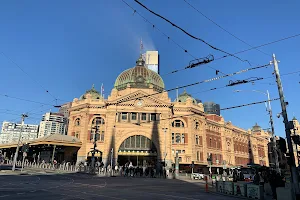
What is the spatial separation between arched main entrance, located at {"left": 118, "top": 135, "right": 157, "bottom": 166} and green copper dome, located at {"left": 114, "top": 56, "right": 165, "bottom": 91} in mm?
13920

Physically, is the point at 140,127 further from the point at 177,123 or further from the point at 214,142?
the point at 214,142

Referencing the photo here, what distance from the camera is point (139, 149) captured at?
52.4 metres

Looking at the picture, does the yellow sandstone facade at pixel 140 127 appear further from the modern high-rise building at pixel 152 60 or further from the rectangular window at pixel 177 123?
the modern high-rise building at pixel 152 60

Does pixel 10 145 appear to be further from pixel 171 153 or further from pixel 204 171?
Answer: pixel 204 171

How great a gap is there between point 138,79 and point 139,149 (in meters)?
18.2

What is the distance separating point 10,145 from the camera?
62.6 meters

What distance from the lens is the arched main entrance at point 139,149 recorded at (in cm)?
5222

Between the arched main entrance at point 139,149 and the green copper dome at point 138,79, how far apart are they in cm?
1392

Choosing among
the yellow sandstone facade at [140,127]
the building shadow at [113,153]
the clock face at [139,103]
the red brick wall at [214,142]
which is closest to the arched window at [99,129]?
the yellow sandstone facade at [140,127]

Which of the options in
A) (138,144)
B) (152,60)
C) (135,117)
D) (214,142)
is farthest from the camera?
(152,60)

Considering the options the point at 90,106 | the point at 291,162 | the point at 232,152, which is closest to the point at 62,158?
the point at 90,106

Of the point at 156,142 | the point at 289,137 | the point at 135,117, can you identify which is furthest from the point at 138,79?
the point at 289,137

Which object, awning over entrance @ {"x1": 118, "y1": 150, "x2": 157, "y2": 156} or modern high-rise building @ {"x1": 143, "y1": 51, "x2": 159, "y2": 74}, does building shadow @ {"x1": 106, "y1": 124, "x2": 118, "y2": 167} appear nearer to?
awning over entrance @ {"x1": 118, "y1": 150, "x2": 157, "y2": 156}

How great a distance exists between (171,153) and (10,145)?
4133cm
